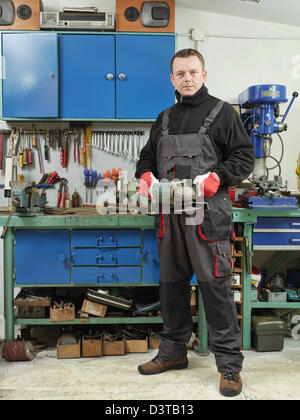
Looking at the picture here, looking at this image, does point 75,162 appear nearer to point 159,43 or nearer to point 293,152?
point 159,43

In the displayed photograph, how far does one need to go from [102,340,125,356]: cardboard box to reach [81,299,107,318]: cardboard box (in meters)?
0.17

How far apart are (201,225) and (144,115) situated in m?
1.24

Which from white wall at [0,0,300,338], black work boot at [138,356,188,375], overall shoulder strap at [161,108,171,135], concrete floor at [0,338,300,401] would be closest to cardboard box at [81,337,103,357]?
concrete floor at [0,338,300,401]

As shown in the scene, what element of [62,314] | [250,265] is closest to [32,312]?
[62,314]

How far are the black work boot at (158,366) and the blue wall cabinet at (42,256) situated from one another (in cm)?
71

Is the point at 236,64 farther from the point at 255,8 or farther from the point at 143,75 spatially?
the point at 143,75

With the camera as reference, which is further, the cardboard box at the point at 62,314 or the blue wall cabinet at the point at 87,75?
the blue wall cabinet at the point at 87,75

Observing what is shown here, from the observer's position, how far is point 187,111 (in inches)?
83.6

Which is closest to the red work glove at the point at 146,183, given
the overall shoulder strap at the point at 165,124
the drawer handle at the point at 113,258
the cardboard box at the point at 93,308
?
the overall shoulder strap at the point at 165,124

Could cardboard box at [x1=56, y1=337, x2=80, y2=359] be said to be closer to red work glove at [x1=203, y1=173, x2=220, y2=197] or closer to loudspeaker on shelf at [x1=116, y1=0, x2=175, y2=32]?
red work glove at [x1=203, y1=173, x2=220, y2=197]

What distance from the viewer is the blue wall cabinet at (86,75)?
9.48 ft

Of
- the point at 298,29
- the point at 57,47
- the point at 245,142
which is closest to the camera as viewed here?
the point at 245,142

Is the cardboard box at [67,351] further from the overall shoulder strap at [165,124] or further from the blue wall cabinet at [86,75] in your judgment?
the blue wall cabinet at [86,75]

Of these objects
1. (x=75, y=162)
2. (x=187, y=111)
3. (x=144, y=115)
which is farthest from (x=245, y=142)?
(x=75, y=162)
